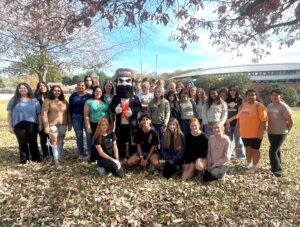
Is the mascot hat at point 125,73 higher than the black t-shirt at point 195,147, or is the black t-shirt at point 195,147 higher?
the mascot hat at point 125,73

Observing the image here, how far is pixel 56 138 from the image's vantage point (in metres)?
7.86

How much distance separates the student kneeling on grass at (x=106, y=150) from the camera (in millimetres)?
7078

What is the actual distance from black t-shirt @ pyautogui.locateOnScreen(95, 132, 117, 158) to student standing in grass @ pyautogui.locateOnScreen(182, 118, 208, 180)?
1530mm

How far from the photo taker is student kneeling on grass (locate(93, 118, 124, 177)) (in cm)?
708

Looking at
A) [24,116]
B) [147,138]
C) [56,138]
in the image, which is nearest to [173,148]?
[147,138]

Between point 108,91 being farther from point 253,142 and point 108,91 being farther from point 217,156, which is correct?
point 253,142

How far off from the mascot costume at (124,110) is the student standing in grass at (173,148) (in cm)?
93

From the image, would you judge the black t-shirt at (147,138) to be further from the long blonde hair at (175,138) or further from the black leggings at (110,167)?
the black leggings at (110,167)

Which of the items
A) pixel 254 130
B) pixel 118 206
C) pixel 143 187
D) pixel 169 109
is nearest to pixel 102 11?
pixel 118 206

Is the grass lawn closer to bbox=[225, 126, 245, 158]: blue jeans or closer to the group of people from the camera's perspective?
the group of people

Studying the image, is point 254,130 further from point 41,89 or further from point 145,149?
point 41,89

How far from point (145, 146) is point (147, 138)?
19cm

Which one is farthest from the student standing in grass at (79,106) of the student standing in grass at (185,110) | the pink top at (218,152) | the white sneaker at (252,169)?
the white sneaker at (252,169)

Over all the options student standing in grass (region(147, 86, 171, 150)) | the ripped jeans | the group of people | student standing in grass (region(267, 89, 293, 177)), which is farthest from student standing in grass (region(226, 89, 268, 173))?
the ripped jeans
